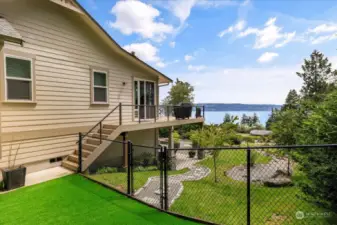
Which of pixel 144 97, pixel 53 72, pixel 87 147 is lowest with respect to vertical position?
pixel 87 147

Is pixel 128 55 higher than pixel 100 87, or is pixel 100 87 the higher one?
pixel 128 55

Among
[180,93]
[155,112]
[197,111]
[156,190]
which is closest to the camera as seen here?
[156,190]

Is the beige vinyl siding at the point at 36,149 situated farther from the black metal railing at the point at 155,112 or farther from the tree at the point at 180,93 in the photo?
the tree at the point at 180,93

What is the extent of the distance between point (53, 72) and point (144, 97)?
562 centimetres

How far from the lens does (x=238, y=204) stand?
19.0 ft

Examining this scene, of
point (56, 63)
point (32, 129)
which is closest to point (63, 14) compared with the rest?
point (56, 63)

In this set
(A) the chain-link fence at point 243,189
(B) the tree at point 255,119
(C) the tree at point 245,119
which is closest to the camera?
(A) the chain-link fence at point 243,189

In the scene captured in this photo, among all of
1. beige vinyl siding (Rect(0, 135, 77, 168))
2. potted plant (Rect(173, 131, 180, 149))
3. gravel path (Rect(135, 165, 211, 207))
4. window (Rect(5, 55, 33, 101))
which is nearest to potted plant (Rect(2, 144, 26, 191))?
beige vinyl siding (Rect(0, 135, 77, 168))

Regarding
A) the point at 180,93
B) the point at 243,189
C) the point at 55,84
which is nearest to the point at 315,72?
the point at 180,93

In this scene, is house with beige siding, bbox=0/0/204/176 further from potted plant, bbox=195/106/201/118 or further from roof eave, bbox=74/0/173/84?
potted plant, bbox=195/106/201/118

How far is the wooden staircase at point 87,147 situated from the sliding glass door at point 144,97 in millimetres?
3096

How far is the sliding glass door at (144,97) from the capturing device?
38.6 ft

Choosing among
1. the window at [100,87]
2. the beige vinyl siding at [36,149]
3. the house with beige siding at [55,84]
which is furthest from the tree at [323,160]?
the window at [100,87]

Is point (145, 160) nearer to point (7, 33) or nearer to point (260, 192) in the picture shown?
point (260, 192)
